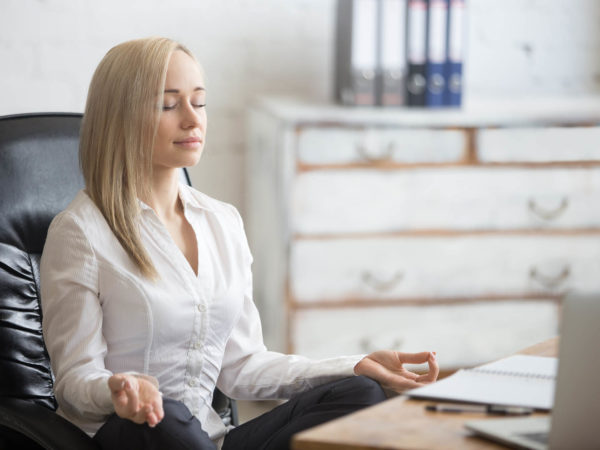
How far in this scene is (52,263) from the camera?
1.35 meters

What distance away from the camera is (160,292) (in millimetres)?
1392

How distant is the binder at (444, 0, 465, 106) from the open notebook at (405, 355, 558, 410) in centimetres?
159

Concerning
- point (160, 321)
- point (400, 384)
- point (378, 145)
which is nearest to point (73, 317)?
point (160, 321)

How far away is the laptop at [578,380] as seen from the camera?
840 millimetres

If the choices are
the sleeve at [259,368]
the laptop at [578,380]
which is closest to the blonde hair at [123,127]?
the sleeve at [259,368]

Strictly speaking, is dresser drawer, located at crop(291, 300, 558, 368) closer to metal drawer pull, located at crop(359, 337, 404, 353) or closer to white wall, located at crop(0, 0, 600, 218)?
metal drawer pull, located at crop(359, 337, 404, 353)

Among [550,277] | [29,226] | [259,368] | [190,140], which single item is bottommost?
[550,277]

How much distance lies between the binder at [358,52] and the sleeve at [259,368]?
117 cm

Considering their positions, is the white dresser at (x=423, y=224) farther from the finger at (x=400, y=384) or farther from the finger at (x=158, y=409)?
the finger at (x=158, y=409)

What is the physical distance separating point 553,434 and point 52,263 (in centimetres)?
77

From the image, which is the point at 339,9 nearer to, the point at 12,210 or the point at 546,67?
the point at 546,67

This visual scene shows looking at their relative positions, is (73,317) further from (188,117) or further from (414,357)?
(414,357)

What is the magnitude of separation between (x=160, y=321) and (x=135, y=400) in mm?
258

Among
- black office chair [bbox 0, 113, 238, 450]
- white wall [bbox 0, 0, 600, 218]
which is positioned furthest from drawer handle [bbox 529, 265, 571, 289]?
black office chair [bbox 0, 113, 238, 450]
